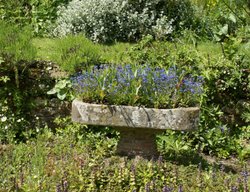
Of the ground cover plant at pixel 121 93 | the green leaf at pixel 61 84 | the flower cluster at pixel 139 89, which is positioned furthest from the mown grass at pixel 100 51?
the flower cluster at pixel 139 89

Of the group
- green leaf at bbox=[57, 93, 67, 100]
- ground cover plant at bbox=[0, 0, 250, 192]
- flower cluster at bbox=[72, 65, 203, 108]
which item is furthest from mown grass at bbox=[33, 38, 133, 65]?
flower cluster at bbox=[72, 65, 203, 108]

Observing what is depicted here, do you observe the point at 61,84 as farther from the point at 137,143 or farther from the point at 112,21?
the point at 112,21

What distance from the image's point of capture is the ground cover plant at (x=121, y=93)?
510cm

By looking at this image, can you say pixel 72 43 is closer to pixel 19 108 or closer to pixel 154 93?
pixel 19 108

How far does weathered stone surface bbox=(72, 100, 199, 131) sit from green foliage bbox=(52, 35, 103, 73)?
4.01ft

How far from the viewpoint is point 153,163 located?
5.22m

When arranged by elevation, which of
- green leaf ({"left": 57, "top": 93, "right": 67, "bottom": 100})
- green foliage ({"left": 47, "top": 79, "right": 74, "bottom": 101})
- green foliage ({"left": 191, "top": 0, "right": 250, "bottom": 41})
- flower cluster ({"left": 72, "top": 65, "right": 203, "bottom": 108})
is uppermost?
green foliage ({"left": 191, "top": 0, "right": 250, "bottom": 41})

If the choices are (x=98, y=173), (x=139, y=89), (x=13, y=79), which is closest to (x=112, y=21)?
(x=13, y=79)

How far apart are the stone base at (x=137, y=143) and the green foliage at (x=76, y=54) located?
1247mm

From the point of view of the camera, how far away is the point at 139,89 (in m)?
5.53

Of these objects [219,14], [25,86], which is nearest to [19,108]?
[25,86]

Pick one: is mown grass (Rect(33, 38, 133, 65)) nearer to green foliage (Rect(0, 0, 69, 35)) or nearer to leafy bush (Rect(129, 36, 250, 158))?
leafy bush (Rect(129, 36, 250, 158))

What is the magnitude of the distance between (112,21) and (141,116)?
143 inches

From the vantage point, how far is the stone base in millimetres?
5656
